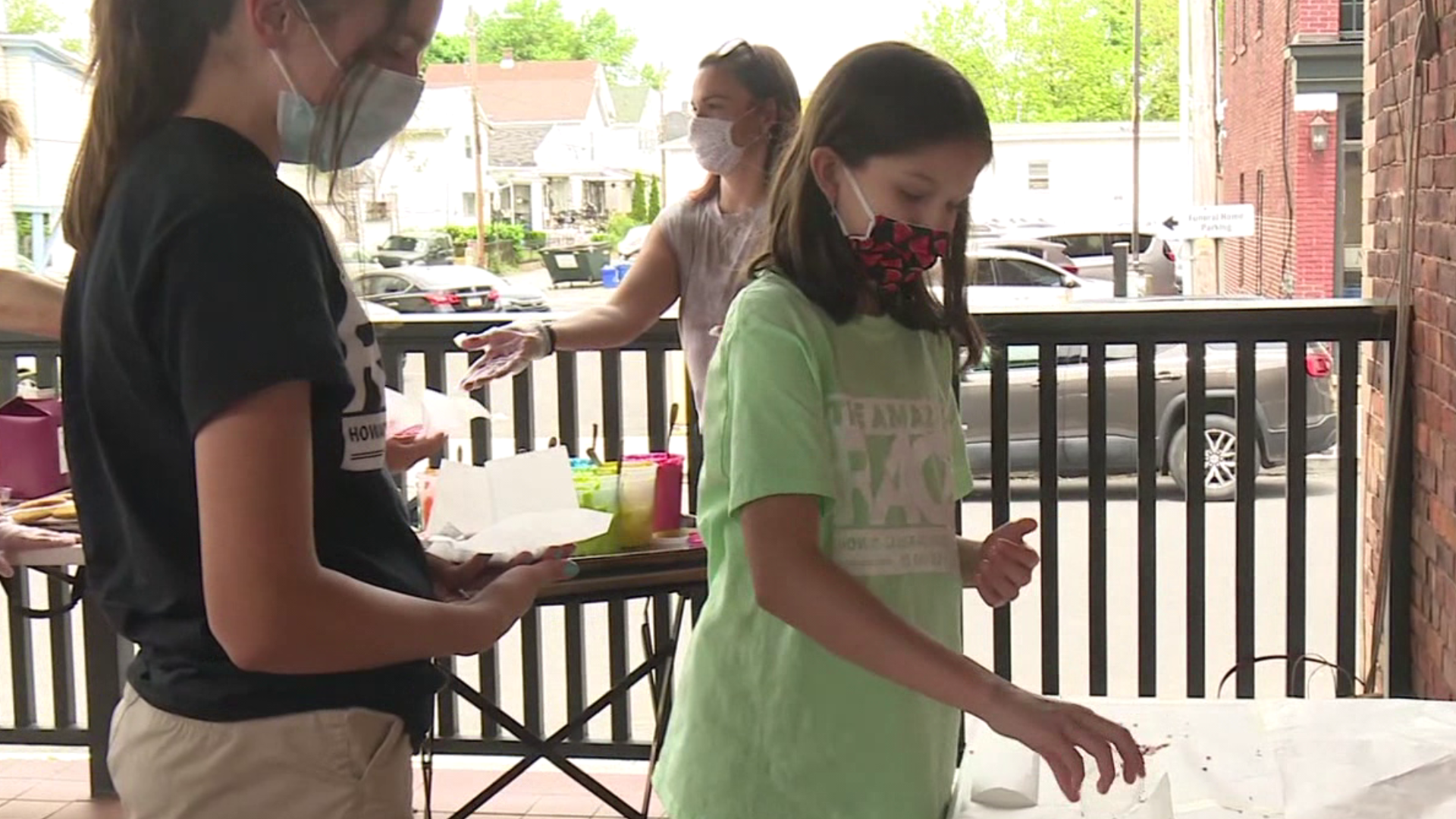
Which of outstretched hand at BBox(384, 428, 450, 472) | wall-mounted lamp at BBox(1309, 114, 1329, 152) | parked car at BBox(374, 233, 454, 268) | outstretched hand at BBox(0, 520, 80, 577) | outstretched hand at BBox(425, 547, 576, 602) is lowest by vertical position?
outstretched hand at BBox(0, 520, 80, 577)

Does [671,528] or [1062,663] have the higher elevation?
[671,528]

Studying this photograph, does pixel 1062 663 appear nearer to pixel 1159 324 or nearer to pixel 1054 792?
pixel 1159 324

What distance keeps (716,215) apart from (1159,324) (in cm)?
94

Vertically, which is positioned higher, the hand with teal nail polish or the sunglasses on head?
the sunglasses on head

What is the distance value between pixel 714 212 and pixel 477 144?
1.30 meters

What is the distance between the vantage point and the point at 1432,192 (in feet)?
8.88

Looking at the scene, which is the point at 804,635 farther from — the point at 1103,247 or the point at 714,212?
the point at 1103,247

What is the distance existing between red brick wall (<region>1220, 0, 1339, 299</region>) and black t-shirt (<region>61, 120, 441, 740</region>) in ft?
24.6

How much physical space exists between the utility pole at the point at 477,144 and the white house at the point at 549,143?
0.03m

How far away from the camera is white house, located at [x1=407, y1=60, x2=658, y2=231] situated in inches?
170

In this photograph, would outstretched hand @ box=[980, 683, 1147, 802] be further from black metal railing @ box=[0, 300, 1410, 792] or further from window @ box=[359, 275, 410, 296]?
black metal railing @ box=[0, 300, 1410, 792]

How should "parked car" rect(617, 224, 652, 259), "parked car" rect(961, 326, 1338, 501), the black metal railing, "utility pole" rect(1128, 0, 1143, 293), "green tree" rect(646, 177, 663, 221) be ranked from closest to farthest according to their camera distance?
the black metal railing → "parked car" rect(617, 224, 652, 259) → "parked car" rect(961, 326, 1338, 501) → "green tree" rect(646, 177, 663, 221) → "utility pole" rect(1128, 0, 1143, 293)

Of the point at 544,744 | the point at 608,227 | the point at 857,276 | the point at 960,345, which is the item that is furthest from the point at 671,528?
the point at 608,227

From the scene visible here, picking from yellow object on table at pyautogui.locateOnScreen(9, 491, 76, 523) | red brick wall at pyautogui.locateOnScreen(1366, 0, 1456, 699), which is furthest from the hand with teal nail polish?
red brick wall at pyautogui.locateOnScreen(1366, 0, 1456, 699)
